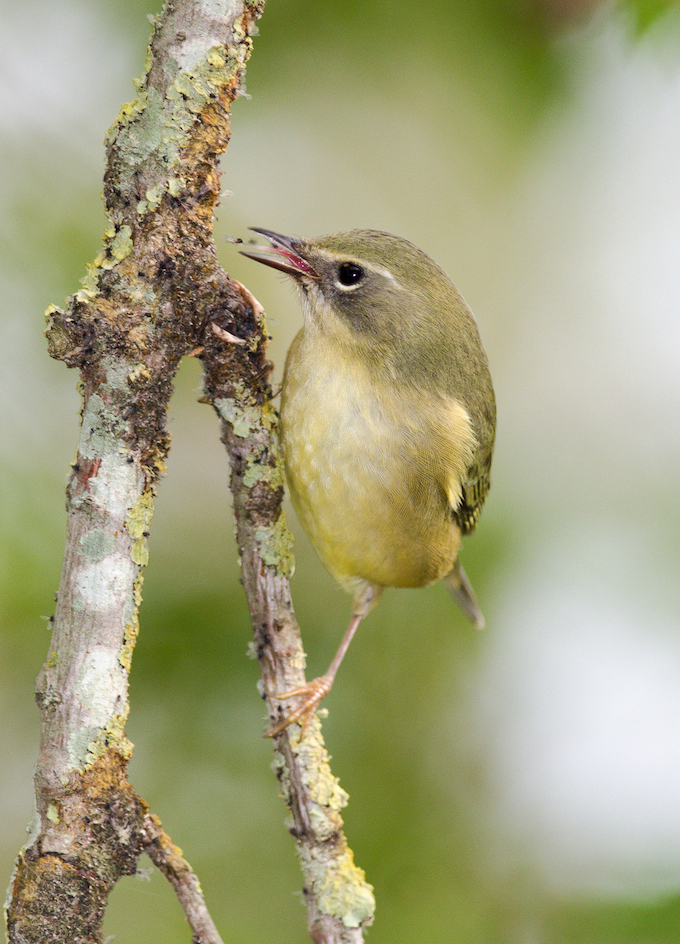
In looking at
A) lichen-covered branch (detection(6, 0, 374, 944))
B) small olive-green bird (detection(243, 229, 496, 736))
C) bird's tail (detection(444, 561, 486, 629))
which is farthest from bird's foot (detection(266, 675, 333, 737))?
bird's tail (detection(444, 561, 486, 629))

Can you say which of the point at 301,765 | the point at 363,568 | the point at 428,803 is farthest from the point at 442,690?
the point at 301,765

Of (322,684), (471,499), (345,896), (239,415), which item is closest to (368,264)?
(239,415)

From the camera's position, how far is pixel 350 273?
2.79 metres

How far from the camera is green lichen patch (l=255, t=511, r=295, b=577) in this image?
2.28 m

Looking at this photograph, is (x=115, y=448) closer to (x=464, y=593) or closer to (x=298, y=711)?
(x=298, y=711)

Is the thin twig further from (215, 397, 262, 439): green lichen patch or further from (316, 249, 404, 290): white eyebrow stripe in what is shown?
(316, 249, 404, 290): white eyebrow stripe

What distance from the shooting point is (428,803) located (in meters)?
3.10

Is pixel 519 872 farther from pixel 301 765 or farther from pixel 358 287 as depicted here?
pixel 358 287

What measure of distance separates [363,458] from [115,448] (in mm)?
975

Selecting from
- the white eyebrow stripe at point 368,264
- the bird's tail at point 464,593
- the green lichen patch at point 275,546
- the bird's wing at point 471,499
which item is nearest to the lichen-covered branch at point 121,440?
the green lichen patch at point 275,546

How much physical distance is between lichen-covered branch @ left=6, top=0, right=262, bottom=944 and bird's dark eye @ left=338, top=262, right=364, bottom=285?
94cm

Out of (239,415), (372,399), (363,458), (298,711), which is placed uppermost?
(372,399)

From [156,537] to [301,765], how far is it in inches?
44.3

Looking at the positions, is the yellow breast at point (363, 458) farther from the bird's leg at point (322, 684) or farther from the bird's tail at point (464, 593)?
the bird's tail at point (464, 593)
